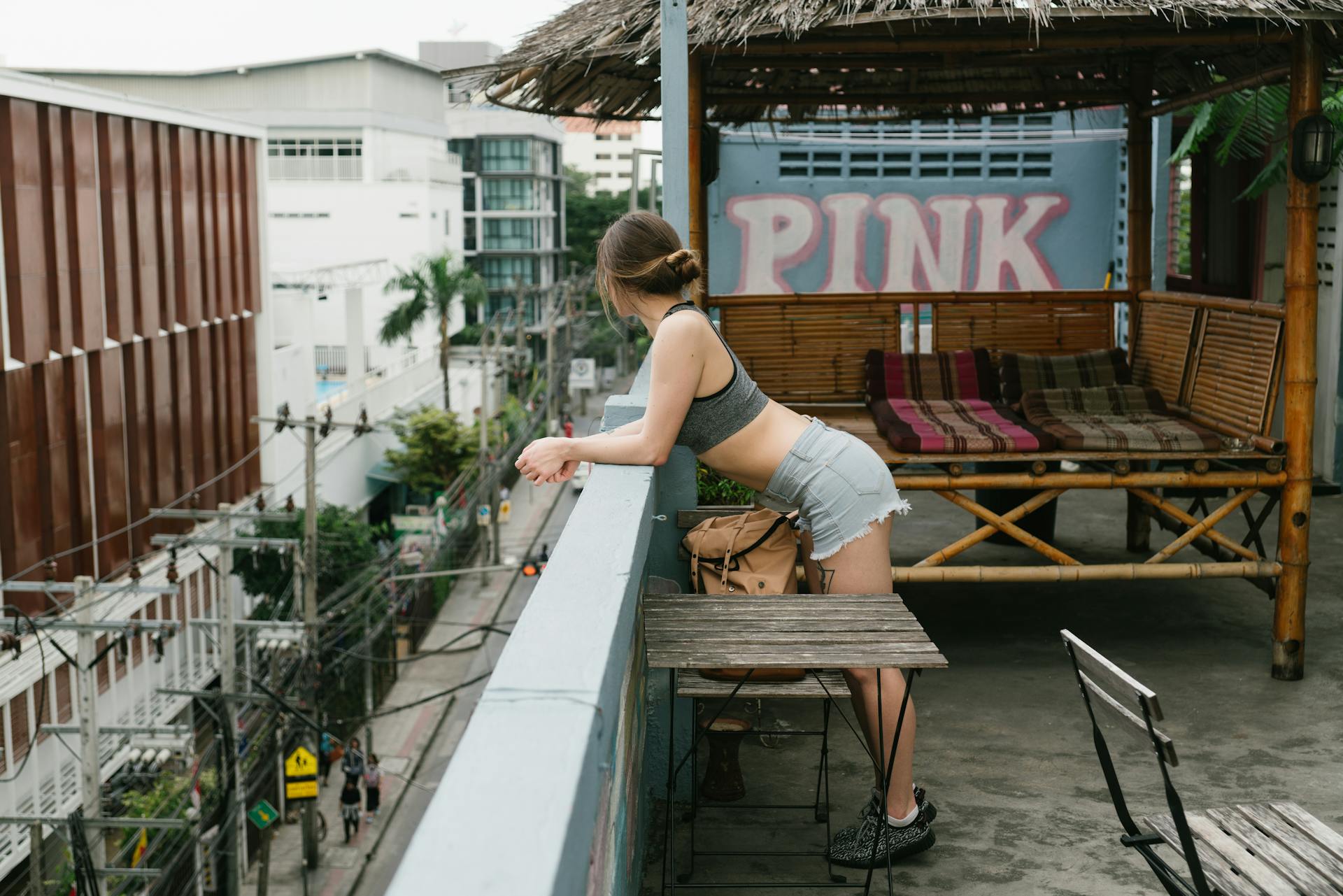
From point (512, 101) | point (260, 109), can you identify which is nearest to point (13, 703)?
point (512, 101)

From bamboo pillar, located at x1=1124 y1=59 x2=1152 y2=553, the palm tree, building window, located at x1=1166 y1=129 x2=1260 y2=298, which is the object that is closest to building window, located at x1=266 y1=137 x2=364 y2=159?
the palm tree

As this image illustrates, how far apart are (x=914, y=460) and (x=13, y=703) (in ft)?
48.5

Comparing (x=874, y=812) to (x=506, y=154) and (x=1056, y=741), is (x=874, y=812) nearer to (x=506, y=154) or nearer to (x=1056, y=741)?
(x=1056, y=741)

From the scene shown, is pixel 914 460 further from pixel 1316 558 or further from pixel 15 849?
pixel 15 849

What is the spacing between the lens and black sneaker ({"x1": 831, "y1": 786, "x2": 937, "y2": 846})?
3.83 metres

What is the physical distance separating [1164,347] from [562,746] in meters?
6.19

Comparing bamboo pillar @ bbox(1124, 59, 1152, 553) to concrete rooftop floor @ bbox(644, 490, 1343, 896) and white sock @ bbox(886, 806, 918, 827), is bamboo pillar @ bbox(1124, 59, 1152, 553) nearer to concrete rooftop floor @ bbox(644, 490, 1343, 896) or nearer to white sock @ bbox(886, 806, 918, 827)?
concrete rooftop floor @ bbox(644, 490, 1343, 896)

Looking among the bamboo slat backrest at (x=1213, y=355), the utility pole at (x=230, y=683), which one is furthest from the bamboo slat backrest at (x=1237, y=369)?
the utility pole at (x=230, y=683)

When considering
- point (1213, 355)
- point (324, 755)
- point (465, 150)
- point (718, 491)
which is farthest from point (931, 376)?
point (465, 150)

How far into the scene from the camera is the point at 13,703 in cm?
1705

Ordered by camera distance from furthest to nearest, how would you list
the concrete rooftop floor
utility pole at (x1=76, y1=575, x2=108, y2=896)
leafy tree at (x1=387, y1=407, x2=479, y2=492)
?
leafy tree at (x1=387, y1=407, x2=479, y2=492) → utility pole at (x1=76, y1=575, x2=108, y2=896) → the concrete rooftop floor

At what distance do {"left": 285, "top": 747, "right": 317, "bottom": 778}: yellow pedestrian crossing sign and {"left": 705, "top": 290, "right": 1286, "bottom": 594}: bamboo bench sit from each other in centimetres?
1344

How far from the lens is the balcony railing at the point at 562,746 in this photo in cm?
150

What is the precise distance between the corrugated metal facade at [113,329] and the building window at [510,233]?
4409 centimetres
